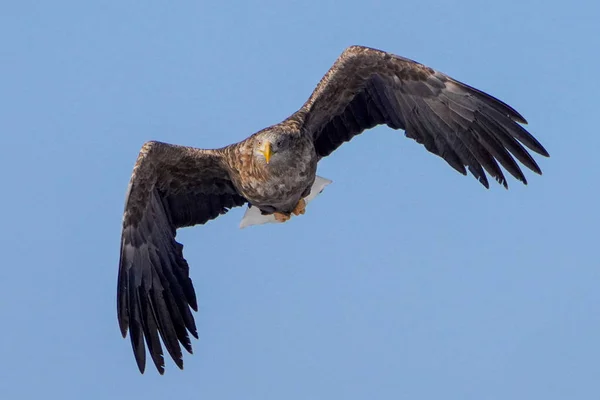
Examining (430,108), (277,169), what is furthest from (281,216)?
(430,108)

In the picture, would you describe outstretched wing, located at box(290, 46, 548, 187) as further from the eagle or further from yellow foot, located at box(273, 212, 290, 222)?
yellow foot, located at box(273, 212, 290, 222)

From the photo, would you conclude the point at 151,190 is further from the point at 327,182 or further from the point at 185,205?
the point at 327,182

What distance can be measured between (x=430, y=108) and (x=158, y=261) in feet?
10.1

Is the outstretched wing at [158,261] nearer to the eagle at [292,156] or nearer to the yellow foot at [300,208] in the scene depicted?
the eagle at [292,156]

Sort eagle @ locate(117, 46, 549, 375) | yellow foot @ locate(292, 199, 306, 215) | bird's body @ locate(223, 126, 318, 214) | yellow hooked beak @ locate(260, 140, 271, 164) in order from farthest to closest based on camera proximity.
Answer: yellow foot @ locate(292, 199, 306, 215) → eagle @ locate(117, 46, 549, 375) → bird's body @ locate(223, 126, 318, 214) → yellow hooked beak @ locate(260, 140, 271, 164)

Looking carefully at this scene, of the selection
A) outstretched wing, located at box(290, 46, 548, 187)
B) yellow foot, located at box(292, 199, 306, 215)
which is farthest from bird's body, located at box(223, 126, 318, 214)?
yellow foot, located at box(292, 199, 306, 215)

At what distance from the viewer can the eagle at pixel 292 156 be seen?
52.4 feet

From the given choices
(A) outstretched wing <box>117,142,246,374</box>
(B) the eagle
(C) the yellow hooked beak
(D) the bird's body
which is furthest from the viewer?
(A) outstretched wing <box>117,142,246,374</box>

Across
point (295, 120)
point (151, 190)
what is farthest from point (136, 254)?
point (295, 120)

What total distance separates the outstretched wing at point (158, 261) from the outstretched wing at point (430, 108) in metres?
1.23

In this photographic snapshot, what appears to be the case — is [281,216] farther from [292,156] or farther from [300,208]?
[292,156]

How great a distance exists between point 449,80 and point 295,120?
5.02 ft

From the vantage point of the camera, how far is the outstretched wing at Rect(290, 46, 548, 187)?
16000 millimetres

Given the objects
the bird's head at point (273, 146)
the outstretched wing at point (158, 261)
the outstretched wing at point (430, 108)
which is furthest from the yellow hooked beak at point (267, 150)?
the outstretched wing at point (158, 261)
